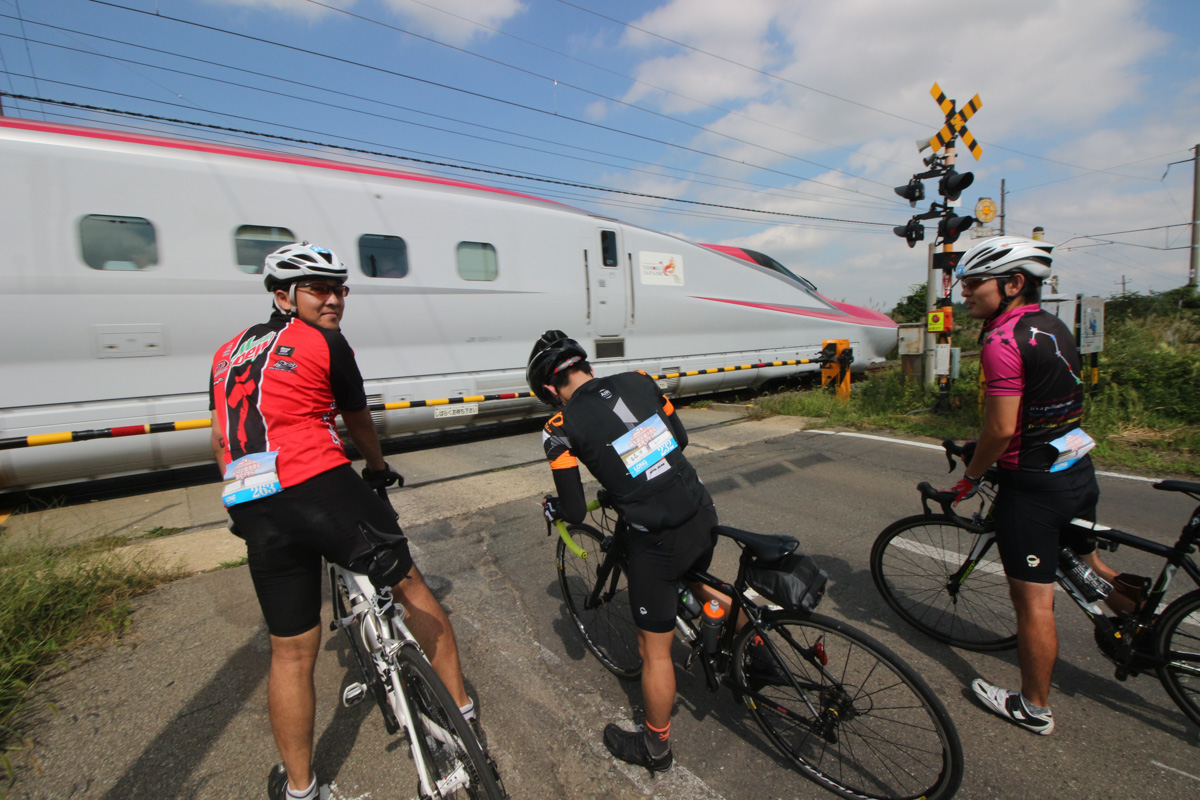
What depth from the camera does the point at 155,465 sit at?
5.94 meters

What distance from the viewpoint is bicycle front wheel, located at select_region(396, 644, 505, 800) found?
65.6 inches

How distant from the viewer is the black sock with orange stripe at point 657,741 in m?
2.10

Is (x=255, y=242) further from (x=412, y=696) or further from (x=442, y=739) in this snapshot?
(x=442, y=739)

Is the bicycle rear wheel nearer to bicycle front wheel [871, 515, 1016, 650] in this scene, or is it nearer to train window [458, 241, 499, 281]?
bicycle front wheel [871, 515, 1016, 650]

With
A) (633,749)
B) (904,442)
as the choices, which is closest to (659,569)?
(633,749)

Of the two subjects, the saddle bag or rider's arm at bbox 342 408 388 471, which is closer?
the saddle bag

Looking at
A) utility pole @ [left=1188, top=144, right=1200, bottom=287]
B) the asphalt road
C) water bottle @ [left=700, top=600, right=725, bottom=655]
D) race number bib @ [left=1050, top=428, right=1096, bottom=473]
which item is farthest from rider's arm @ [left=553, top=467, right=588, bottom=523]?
utility pole @ [left=1188, top=144, right=1200, bottom=287]

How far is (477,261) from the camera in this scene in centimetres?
758

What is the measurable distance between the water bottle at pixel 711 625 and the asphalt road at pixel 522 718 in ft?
1.57

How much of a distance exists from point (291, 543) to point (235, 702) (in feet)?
4.38

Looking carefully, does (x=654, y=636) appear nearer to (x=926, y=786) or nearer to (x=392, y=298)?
(x=926, y=786)

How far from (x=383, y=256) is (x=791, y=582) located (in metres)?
6.44

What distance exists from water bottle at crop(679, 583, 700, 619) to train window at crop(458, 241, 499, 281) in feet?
20.0

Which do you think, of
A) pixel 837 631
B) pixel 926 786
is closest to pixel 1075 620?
pixel 926 786
